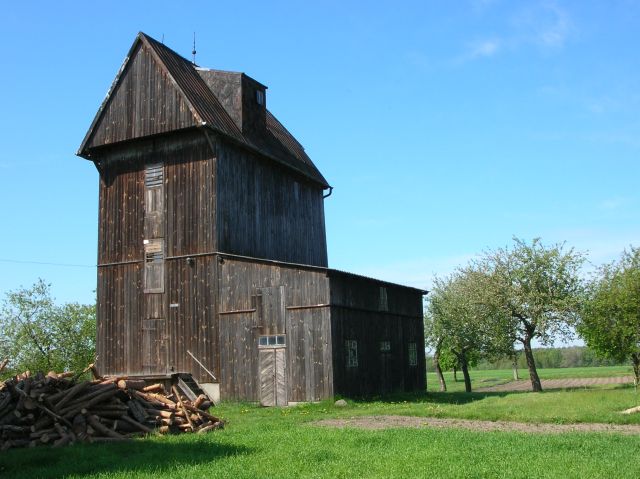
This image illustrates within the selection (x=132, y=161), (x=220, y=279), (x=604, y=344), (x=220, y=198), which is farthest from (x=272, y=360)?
(x=604, y=344)

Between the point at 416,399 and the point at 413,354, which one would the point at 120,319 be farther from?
the point at 413,354

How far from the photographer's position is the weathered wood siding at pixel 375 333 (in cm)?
2623

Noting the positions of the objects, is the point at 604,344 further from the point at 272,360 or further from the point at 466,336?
the point at 272,360

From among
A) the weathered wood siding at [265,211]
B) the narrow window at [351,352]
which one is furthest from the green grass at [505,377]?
the narrow window at [351,352]

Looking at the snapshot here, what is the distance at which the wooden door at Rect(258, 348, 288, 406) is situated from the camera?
25734mm

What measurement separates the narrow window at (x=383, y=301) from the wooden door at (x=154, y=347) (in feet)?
32.4

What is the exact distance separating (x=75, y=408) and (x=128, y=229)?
14.0m

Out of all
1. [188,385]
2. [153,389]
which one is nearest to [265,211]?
[188,385]

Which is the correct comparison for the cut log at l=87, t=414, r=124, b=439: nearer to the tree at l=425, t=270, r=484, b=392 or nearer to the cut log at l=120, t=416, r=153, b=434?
the cut log at l=120, t=416, r=153, b=434

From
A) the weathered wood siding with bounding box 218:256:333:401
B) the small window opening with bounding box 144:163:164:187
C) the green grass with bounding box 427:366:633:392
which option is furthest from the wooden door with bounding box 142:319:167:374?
the green grass with bounding box 427:366:633:392

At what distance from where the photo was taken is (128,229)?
96.9ft

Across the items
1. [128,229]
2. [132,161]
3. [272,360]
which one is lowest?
[272,360]

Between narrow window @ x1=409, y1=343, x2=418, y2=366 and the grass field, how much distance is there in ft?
53.6

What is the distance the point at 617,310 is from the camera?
125 ft
